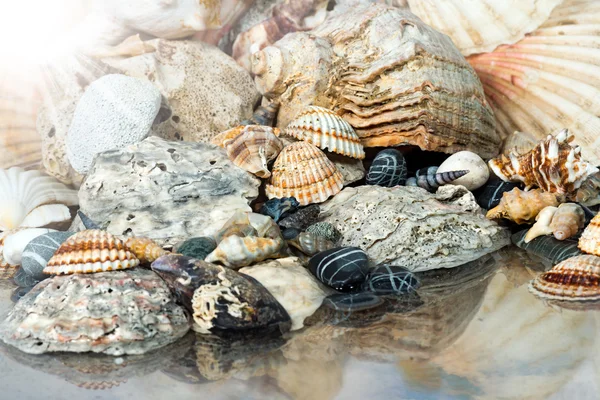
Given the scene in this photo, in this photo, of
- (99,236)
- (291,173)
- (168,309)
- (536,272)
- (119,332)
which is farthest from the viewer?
(291,173)

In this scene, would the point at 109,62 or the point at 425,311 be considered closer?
the point at 425,311

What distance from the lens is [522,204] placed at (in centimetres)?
237

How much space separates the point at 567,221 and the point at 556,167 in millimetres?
287

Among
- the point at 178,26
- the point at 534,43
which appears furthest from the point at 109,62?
the point at 534,43

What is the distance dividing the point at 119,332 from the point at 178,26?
7.11 ft

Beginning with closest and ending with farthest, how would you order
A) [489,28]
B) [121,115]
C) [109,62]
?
[121,115] < [109,62] < [489,28]

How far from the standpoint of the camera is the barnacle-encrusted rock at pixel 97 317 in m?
1.54

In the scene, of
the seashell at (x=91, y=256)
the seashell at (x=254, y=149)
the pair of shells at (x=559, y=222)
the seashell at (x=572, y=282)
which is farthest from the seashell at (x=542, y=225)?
the seashell at (x=91, y=256)

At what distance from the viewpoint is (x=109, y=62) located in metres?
3.18

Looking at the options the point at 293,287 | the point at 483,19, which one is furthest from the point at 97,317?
the point at 483,19

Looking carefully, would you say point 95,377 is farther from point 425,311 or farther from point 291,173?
point 291,173

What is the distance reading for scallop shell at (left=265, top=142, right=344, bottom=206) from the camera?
8.24ft

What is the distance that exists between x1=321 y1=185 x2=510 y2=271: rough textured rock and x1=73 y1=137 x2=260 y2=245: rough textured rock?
436 millimetres

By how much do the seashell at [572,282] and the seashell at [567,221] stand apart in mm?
308
